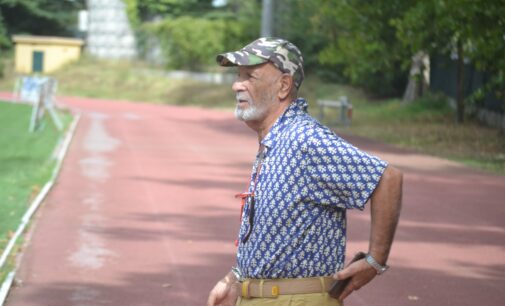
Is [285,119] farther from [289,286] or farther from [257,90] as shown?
[289,286]

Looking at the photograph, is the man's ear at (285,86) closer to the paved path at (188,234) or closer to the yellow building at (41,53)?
the paved path at (188,234)

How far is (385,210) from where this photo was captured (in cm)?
367

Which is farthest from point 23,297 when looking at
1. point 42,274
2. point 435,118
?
point 435,118

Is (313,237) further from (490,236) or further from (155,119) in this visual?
(155,119)

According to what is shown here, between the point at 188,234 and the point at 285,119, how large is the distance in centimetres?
744

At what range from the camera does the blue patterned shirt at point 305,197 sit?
3.68m

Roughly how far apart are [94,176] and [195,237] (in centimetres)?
600

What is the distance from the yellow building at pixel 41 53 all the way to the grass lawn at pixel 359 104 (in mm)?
1066

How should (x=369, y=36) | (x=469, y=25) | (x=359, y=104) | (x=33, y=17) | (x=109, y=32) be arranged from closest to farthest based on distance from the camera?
(x=469, y=25) < (x=369, y=36) < (x=359, y=104) < (x=109, y=32) < (x=33, y=17)

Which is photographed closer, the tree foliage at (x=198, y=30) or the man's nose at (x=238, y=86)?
the man's nose at (x=238, y=86)

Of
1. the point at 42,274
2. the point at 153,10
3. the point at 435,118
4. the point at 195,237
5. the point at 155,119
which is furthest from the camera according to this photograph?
the point at 153,10

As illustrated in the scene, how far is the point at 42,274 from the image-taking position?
8992mm

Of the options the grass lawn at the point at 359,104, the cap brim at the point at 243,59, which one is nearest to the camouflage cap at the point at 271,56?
the cap brim at the point at 243,59

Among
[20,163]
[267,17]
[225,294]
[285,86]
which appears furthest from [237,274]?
[267,17]
